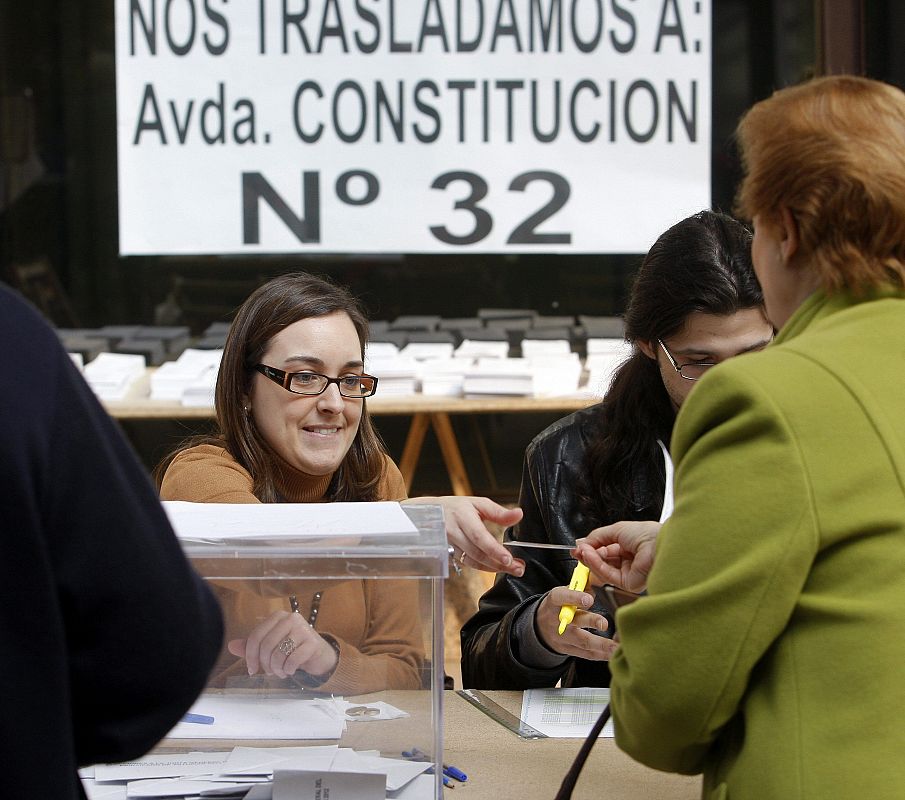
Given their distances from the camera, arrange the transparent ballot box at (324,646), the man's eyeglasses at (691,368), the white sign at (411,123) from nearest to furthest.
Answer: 1. the transparent ballot box at (324,646)
2. the man's eyeglasses at (691,368)
3. the white sign at (411,123)

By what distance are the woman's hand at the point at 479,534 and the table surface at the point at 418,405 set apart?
205 cm

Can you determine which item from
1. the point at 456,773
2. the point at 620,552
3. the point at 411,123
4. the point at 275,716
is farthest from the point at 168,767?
the point at 411,123

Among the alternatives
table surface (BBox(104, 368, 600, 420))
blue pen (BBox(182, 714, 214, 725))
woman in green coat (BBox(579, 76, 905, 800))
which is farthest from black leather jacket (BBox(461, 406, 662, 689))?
table surface (BBox(104, 368, 600, 420))

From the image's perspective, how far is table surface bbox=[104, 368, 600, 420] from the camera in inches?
160

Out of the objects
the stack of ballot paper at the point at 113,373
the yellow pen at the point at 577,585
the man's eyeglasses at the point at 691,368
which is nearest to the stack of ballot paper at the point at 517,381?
the stack of ballot paper at the point at 113,373

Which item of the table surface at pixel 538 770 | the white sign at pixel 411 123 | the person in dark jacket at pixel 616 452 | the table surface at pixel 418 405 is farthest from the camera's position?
the white sign at pixel 411 123

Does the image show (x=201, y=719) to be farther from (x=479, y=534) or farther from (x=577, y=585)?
(x=577, y=585)

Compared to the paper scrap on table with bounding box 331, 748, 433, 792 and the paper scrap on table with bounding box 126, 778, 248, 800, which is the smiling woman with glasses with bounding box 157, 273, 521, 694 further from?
Answer: the paper scrap on table with bounding box 126, 778, 248, 800

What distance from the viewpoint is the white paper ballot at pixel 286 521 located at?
1564mm

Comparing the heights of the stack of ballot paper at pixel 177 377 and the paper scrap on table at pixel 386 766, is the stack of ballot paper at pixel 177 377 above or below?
below

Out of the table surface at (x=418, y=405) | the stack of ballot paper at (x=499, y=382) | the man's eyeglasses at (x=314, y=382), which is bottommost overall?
the table surface at (x=418, y=405)

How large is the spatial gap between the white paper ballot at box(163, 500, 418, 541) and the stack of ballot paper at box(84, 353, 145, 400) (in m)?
2.49

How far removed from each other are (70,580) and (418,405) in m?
3.13

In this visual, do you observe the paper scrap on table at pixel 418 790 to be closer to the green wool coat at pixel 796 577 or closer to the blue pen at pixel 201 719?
the blue pen at pixel 201 719
